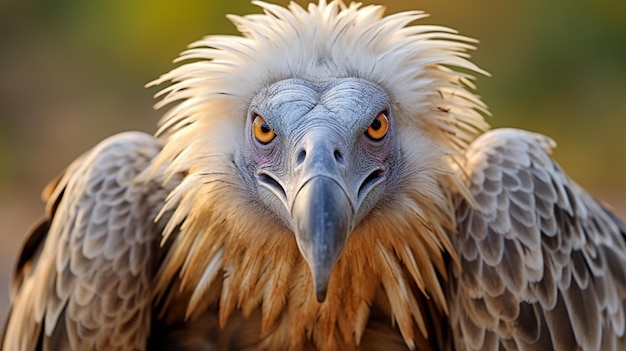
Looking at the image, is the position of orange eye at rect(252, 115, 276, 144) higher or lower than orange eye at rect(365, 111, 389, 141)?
lower

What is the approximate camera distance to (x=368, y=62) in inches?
173

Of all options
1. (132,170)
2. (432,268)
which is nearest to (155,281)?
(132,170)

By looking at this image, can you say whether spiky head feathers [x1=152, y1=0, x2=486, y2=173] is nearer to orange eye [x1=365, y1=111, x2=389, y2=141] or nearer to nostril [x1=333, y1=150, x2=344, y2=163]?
orange eye [x1=365, y1=111, x2=389, y2=141]

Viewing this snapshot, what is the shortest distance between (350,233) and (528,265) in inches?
37.0

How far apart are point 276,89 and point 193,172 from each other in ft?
1.82

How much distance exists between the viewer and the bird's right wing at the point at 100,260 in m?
4.62

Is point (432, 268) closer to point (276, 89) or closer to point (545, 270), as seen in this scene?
point (545, 270)

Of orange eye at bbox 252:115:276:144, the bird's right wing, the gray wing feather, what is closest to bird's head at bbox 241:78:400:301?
orange eye at bbox 252:115:276:144

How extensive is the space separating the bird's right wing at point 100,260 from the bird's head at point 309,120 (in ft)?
0.71

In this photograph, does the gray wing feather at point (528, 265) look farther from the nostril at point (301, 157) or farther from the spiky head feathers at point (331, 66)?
the nostril at point (301, 157)

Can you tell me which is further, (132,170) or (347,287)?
(132,170)

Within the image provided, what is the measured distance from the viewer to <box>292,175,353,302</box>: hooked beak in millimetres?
3547

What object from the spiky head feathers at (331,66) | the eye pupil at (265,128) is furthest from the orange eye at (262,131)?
the spiky head feathers at (331,66)

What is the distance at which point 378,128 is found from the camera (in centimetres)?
416
